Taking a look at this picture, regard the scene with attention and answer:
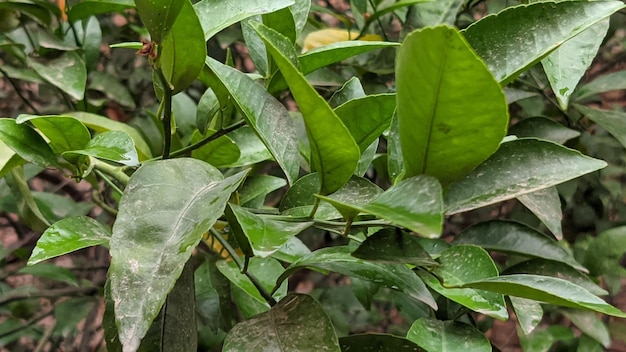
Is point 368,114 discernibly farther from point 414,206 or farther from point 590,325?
point 590,325

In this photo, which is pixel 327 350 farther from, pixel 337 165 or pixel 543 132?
pixel 543 132

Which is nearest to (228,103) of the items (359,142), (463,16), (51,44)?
(359,142)

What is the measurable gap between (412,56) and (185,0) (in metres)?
0.15

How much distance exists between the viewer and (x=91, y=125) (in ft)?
2.17

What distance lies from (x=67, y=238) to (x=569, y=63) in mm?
381

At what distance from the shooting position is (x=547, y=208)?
0.57 metres

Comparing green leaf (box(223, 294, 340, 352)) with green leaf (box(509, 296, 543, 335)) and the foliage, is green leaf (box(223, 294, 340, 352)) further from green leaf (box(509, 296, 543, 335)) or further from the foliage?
green leaf (box(509, 296, 543, 335))

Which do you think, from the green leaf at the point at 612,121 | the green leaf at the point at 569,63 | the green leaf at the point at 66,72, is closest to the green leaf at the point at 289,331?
the green leaf at the point at 569,63

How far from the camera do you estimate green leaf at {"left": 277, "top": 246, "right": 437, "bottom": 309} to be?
38 cm

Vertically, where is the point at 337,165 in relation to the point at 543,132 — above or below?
above

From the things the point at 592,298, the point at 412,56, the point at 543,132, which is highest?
the point at 412,56

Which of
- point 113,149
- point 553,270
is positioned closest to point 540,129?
point 553,270

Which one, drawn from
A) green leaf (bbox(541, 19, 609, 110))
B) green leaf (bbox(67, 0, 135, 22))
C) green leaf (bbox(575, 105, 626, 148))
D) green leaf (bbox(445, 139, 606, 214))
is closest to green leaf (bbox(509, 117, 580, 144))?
green leaf (bbox(575, 105, 626, 148))

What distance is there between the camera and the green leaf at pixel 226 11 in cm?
40
